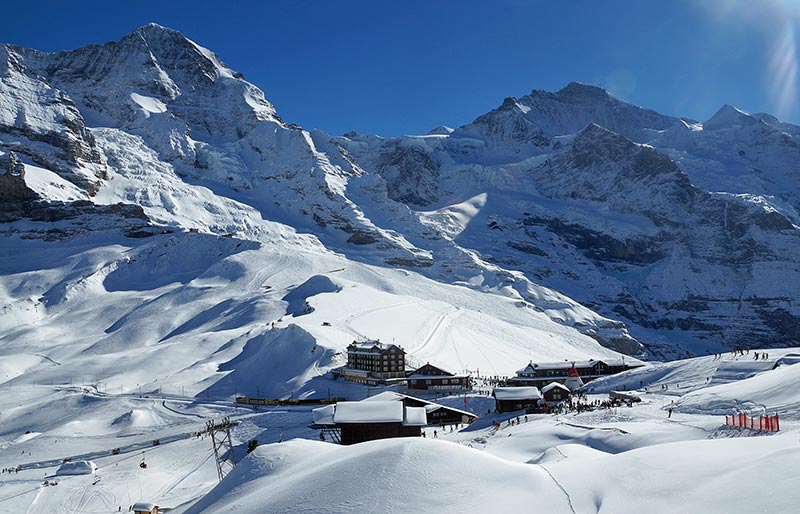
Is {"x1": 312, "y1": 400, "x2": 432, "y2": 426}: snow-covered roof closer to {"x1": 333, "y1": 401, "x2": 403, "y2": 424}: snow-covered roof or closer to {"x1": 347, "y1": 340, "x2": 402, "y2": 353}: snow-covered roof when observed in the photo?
{"x1": 333, "y1": 401, "x2": 403, "y2": 424}: snow-covered roof

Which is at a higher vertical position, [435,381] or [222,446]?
[435,381]

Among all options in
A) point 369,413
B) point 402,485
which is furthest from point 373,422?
point 402,485

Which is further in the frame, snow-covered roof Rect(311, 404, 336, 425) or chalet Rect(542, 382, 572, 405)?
chalet Rect(542, 382, 572, 405)

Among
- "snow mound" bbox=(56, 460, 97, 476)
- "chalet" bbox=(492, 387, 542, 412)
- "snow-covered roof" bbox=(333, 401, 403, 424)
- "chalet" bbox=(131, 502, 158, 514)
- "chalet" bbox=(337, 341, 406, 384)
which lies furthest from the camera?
"chalet" bbox=(337, 341, 406, 384)

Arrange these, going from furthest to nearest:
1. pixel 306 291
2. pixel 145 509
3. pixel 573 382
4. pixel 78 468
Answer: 1. pixel 306 291
2. pixel 573 382
3. pixel 78 468
4. pixel 145 509

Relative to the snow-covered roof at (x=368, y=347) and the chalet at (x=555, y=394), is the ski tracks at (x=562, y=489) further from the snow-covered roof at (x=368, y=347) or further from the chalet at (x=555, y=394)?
the snow-covered roof at (x=368, y=347)

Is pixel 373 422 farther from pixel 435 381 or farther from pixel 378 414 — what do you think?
pixel 435 381

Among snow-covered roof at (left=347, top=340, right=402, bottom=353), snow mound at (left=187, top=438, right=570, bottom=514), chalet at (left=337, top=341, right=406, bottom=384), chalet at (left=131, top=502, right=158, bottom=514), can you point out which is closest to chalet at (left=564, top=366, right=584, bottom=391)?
chalet at (left=337, top=341, right=406, bottom=384)
